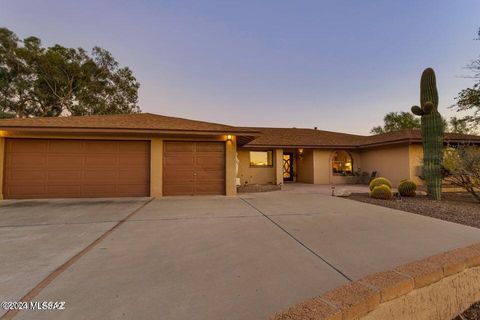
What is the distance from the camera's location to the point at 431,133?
8578 millimetres

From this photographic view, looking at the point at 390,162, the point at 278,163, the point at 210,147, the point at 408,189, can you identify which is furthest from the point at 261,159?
the point at 408,189

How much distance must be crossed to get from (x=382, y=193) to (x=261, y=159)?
7943mm

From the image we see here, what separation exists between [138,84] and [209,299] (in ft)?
85.5

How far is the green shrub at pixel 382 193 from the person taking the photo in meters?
8.68

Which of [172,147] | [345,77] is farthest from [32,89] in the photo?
[345,77]

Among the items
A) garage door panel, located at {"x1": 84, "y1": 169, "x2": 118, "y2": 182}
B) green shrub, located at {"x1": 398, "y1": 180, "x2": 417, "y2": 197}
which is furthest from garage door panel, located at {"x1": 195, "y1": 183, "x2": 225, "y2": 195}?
green shrub, located at {"x1": 398, "y1": 180, "x2": 417, "y2": 197}

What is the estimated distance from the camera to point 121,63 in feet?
77.9

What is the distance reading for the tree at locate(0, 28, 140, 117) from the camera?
787 inches

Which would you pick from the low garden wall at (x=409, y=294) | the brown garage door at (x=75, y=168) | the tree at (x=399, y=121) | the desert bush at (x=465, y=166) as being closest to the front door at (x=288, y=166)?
the desert bush at (x=465, y=166)

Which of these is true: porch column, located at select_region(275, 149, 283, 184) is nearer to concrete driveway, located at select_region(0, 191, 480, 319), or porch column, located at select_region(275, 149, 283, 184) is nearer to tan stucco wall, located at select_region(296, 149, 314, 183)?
tan stucco wall, located at select_region(296, 149, 314, 183)

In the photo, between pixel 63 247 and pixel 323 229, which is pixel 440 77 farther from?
pixel 63 247

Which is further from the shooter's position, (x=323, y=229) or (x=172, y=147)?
(x=172, y=147)

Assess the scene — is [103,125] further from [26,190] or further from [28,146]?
[26,190]

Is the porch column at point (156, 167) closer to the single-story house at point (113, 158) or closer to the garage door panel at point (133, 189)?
the single-story house at point (113, 158)
